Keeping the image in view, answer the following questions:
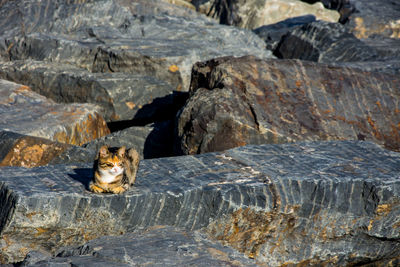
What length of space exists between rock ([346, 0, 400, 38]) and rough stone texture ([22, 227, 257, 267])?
27.3ft

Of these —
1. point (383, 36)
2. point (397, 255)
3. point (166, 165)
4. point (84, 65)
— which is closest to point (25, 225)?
point (166, 165)

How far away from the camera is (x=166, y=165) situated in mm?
4980

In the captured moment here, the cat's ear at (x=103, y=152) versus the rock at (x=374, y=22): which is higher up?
the rock at (x=374, y=22)

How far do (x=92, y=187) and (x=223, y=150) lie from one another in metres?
1.89

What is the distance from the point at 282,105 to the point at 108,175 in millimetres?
2906

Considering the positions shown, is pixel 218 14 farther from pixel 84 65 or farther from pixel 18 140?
pixel 18 140

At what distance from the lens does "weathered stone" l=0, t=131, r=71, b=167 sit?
5.56m

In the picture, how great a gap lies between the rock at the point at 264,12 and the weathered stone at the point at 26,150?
25.5 ft

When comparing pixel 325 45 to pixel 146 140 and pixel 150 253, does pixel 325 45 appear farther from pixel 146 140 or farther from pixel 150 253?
pixel 150 253

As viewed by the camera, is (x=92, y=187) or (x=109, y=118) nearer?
(x=92, y=187)

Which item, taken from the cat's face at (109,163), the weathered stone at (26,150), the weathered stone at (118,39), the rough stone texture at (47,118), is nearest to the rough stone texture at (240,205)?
the cat's face at (109,163)

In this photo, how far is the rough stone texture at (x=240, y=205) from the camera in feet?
13.6

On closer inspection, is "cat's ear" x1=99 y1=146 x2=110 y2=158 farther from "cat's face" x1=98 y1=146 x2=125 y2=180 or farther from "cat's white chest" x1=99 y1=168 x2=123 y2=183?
"cat's white chest" x1=99 y1=168 x2=123 y2=183

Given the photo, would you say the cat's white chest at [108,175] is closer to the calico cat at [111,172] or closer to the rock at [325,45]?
the calico cat at [111,172]
